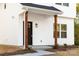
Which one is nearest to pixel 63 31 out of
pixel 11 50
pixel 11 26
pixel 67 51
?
pixel 67 51

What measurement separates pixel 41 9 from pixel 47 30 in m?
0.86

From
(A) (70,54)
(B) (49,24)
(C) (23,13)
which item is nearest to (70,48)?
(A) (70,54)

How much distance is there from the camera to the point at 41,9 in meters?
10.7

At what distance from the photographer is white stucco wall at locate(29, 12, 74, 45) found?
1047 cm

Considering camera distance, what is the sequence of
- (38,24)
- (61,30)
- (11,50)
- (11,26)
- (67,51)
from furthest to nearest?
1. (38,24)
2. (61,30)
3. (11,26)
4. (67,51)
5. (11,50)

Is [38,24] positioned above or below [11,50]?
above

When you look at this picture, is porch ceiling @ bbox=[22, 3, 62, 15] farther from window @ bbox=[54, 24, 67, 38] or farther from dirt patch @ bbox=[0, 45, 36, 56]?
dirt patch @ bbox=[0, 45, 36, 56]

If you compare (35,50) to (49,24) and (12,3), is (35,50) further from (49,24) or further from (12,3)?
(12,3)

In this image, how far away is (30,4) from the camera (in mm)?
10516

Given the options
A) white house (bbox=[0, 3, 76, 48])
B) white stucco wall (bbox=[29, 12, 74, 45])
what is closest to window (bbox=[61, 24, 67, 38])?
white house (bbox=[0, 3, 76, 48])

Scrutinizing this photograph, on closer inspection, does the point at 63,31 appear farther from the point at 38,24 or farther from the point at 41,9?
the point at 41,9

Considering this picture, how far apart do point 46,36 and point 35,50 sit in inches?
32.6

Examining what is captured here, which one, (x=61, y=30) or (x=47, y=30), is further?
(x=61, y=30)

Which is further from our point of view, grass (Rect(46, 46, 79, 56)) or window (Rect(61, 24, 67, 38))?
window (Rect(61, 24, 67, 38))
